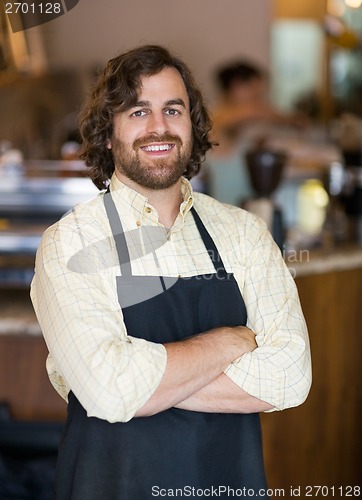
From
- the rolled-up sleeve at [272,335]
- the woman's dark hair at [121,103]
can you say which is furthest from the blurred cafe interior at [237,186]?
the rolled-up sleeve at [272,335]

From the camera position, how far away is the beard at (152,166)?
1.52m

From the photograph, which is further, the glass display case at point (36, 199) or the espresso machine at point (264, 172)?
the espresso machine at point (264, 172)

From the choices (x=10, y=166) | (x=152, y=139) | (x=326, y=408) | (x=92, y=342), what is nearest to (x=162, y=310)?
(x=92, y=342)

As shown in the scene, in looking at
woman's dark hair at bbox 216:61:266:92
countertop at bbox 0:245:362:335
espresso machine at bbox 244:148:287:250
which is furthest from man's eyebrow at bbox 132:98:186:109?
woman's dark hair at bbox 216:61:266:92

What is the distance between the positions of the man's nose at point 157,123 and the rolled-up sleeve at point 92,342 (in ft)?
0.82

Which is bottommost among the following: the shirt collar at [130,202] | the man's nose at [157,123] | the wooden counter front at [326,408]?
the wooden counter front at [326,408]

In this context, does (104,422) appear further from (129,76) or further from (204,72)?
(204,72)

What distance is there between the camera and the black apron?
150 centimetres

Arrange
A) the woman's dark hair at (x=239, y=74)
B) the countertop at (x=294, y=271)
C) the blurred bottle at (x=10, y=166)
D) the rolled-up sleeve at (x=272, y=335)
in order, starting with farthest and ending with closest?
1. the woman's dark hair at (x=239, y=74)
2. the blurred bottle at (x=10, y=166)
3. the countertop at (x=294, y=271)
4. the rolled-up sleeve at (x=272, y=335)

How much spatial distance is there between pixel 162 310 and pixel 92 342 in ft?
0.65

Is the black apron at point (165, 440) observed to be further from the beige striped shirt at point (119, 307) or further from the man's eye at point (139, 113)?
the man's eye at point (139, 113)

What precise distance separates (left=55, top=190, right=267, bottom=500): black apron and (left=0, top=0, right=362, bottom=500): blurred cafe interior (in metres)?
0.55

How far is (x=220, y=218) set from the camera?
65.9 inches

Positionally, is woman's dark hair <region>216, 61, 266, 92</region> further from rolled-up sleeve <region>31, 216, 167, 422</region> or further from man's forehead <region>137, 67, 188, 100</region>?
rolled-up sleeve <region>31, 216, 167, 422</region>
